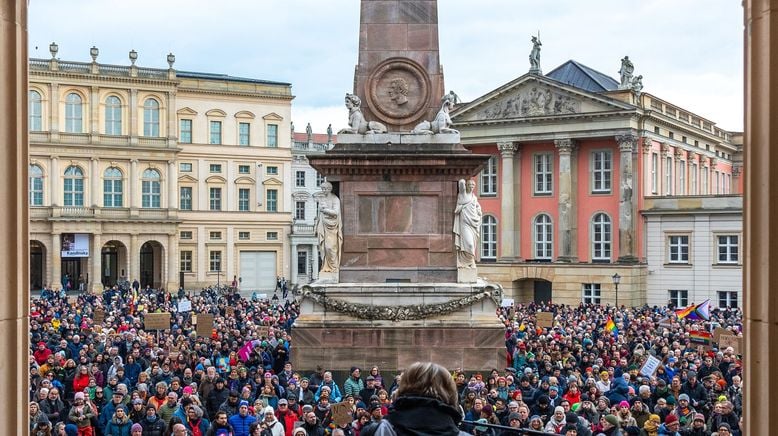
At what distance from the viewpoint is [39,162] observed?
70.1 m

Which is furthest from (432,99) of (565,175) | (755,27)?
(565,175)

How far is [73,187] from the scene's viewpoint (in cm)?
7138

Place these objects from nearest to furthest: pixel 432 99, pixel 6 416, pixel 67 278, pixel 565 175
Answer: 1. pixel 6 416
2. pixel 432 99
3. pixel 565 175
4. pixel 67 278

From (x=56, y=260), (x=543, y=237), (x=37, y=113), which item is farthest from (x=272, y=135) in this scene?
(x=543, y=237)

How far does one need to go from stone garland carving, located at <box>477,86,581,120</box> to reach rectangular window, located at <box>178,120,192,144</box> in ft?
82.8

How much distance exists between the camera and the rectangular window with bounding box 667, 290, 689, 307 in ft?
193

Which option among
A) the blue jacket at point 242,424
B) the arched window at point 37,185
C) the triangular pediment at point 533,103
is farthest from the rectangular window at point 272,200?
the blue jacket at point 242,424

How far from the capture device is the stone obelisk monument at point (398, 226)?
63.1 ft

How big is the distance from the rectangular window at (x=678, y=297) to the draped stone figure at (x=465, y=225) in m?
41.7

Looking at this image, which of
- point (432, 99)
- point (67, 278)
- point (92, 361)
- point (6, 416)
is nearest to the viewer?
point (6, 416)

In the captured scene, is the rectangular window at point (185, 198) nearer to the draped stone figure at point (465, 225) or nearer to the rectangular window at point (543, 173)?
the rectangular window at point (543, 173)

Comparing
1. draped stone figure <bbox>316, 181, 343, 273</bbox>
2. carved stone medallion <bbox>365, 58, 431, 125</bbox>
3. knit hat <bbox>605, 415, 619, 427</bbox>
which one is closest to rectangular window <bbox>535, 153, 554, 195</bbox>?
carved stone medallion <bbox>365, 58, 431, 125</bbox>

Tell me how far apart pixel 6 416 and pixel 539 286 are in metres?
59.2

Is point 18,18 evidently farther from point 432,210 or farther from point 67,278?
point 67,278
